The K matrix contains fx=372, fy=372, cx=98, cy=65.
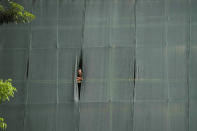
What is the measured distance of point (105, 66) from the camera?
989 cm

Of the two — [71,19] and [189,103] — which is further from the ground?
[71,19]

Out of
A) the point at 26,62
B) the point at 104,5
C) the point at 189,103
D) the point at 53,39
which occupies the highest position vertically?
the point at 104,5

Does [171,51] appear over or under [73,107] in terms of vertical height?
over

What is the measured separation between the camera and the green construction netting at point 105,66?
382 inches

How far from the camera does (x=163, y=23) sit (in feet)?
32.8

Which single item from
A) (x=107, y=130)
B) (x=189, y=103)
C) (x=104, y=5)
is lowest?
(x=107, y=130)

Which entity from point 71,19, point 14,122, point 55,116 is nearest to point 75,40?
point 71,19

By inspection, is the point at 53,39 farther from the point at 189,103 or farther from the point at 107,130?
the point at 189,103

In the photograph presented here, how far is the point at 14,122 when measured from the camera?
388 inches

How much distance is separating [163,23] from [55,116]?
380cm

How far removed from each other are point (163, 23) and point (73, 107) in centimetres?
329

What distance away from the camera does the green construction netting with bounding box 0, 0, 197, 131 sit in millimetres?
9711

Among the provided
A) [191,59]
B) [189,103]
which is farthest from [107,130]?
[191,59]

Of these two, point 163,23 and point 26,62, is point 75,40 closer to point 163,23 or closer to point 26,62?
point 26,62
